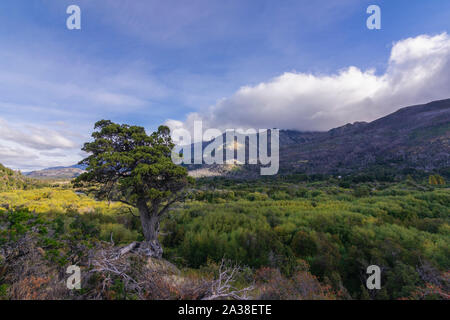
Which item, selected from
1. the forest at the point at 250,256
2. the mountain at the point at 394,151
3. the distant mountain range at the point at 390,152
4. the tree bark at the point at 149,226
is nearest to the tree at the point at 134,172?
the tree bark at the point at 149,226

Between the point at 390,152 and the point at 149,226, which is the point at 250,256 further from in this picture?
the point at 390,152

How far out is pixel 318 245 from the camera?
322 inches

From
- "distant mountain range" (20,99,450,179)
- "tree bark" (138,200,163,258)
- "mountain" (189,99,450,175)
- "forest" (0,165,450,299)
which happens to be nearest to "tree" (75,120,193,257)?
"tree bark" (138,200,163,258)

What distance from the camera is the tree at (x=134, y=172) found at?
6.48m

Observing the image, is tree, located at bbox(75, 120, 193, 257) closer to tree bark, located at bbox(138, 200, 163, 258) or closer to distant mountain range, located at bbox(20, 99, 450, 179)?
tree bark, located at bbox(138, 200, 163, 258)

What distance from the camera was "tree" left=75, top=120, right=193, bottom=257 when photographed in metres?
6.48

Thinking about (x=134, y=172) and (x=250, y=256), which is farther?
(x=250, y=256)

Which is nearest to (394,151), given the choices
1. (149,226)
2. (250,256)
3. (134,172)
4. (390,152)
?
(390,152)

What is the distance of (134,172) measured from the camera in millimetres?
6512

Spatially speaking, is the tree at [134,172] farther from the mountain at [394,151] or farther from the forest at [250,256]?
the mountain at [394,151]

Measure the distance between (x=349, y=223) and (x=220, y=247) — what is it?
8.02 metres

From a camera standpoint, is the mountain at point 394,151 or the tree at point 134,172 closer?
the tree at point 134,172
